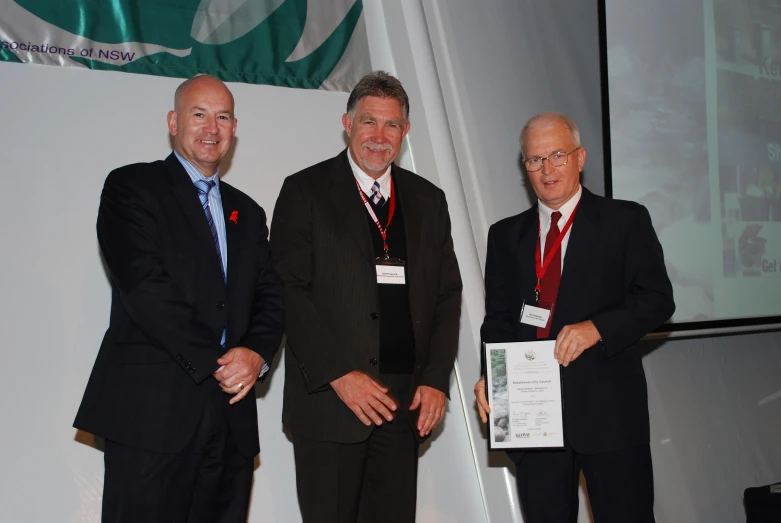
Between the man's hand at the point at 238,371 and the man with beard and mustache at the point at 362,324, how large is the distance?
6.5 inches

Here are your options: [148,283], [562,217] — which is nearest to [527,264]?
[562,217]

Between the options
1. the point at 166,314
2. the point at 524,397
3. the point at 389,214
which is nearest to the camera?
the point at 166,314

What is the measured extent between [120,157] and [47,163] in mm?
294

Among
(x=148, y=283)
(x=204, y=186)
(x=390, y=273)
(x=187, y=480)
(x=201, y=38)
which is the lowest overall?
(x=187, y=480)

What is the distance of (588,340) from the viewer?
2.22 metres

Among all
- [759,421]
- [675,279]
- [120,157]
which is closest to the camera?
[120,157]

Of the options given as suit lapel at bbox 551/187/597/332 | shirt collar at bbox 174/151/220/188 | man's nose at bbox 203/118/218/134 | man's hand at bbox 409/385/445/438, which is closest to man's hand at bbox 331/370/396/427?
man's hand at bbox 409/385/445/438

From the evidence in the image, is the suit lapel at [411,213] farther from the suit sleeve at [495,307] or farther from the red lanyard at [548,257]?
the red lanyard at [548,257]

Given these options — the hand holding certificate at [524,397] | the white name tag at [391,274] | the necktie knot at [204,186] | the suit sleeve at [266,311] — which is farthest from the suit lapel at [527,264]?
the necktie knot at [204,186]

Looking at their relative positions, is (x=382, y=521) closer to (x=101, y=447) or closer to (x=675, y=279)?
(x=101, y=447)

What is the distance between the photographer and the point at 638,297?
2.32 meters

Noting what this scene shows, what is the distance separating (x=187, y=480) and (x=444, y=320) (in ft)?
3.37

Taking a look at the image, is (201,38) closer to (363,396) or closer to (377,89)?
(377,89)

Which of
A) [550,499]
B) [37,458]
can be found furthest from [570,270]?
[37,458]
